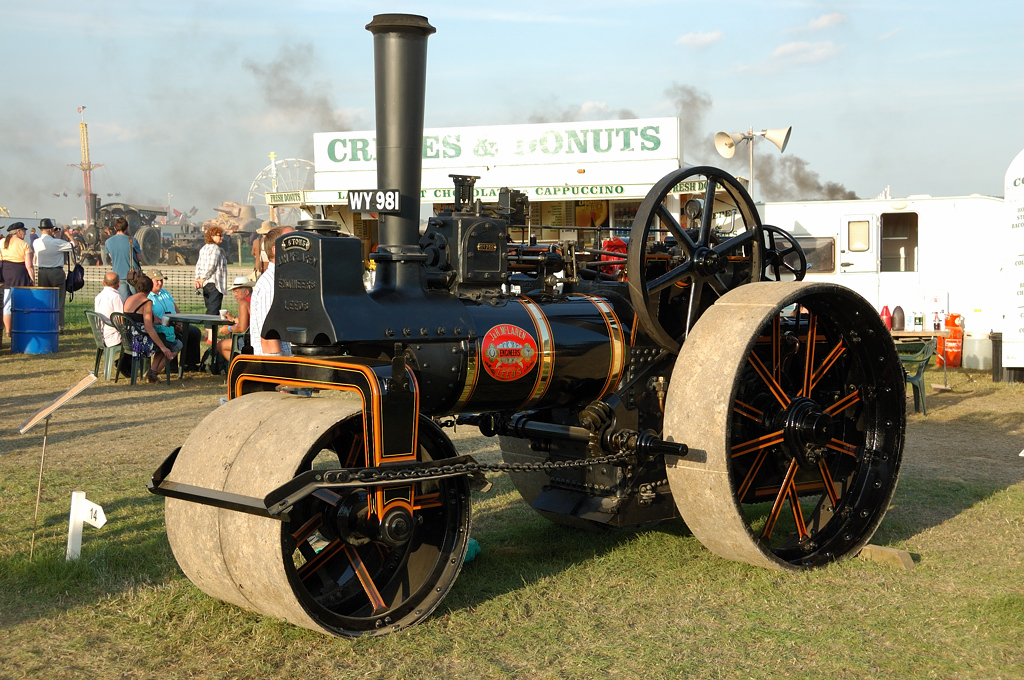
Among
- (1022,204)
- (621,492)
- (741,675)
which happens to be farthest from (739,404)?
(1022,204)

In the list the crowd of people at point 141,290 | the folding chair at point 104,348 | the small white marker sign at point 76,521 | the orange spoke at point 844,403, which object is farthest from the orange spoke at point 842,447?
the folding chair at point 104,348

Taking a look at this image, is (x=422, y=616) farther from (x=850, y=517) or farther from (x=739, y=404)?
(x=850, y=517)

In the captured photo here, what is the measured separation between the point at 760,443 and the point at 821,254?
10.1 metres

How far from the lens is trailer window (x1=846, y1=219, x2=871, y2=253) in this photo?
46.8 feet

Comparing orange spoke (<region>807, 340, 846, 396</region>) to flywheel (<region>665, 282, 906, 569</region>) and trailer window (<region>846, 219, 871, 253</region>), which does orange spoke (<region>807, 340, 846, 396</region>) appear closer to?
flywheel (<region>665, 282, 906, 569</region>)

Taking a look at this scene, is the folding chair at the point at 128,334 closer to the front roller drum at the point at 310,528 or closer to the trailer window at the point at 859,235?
the front roller drum at the point at 310,528

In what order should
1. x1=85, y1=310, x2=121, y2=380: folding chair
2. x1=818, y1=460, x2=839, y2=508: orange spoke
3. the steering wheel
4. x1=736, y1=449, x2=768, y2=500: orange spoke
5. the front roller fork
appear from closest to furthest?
the front roller fork → the steering wheel → x1=736, y1=449, x2=768, y2=500: orange spoke → x1=818, y1=460, x2=839, y2=508: orange spoke → x1=85, y1=310, x2=121, y2=380: folding chair

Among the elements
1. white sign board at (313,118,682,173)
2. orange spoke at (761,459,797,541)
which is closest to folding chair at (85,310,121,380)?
white sign board at (313,118,682,173)

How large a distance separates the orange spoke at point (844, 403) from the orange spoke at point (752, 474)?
1.51ft

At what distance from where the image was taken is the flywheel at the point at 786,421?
4453 millimetres

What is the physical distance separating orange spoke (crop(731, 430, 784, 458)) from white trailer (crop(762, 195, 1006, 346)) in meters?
9.57

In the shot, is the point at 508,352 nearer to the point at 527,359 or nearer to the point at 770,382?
the point at 527,359

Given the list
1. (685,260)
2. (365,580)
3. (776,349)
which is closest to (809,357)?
(776,349)

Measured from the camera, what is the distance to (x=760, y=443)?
5.06 metres
